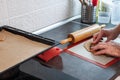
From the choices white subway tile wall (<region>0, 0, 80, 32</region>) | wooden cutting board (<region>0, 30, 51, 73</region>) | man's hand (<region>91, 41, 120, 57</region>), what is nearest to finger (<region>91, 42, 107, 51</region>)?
man's hand (<region>91, 41, 120, 57</region>)

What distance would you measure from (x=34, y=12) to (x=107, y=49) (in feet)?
1.58

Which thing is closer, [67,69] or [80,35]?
[67,69]

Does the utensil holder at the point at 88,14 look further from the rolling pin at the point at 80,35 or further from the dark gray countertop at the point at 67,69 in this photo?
the dark gray countertop at the point at 67,69

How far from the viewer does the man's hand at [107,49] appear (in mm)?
967

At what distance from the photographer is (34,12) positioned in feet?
3.91

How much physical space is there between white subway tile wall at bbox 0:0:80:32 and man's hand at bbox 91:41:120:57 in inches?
15.9

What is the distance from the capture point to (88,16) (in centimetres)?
140

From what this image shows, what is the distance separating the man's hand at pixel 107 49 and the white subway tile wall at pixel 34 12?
40cm

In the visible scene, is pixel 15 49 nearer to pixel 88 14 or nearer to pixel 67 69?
pixel 67 69

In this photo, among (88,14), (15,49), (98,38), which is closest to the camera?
(15,49)

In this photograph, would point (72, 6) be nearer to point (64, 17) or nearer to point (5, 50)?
point (64, 17)

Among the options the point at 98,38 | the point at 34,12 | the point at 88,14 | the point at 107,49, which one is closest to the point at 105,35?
the point at 98,38

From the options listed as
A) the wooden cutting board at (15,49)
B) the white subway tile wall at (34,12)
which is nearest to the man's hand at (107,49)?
the wooden cutting board at (15,49)

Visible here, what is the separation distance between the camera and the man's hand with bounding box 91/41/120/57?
0.97 m
